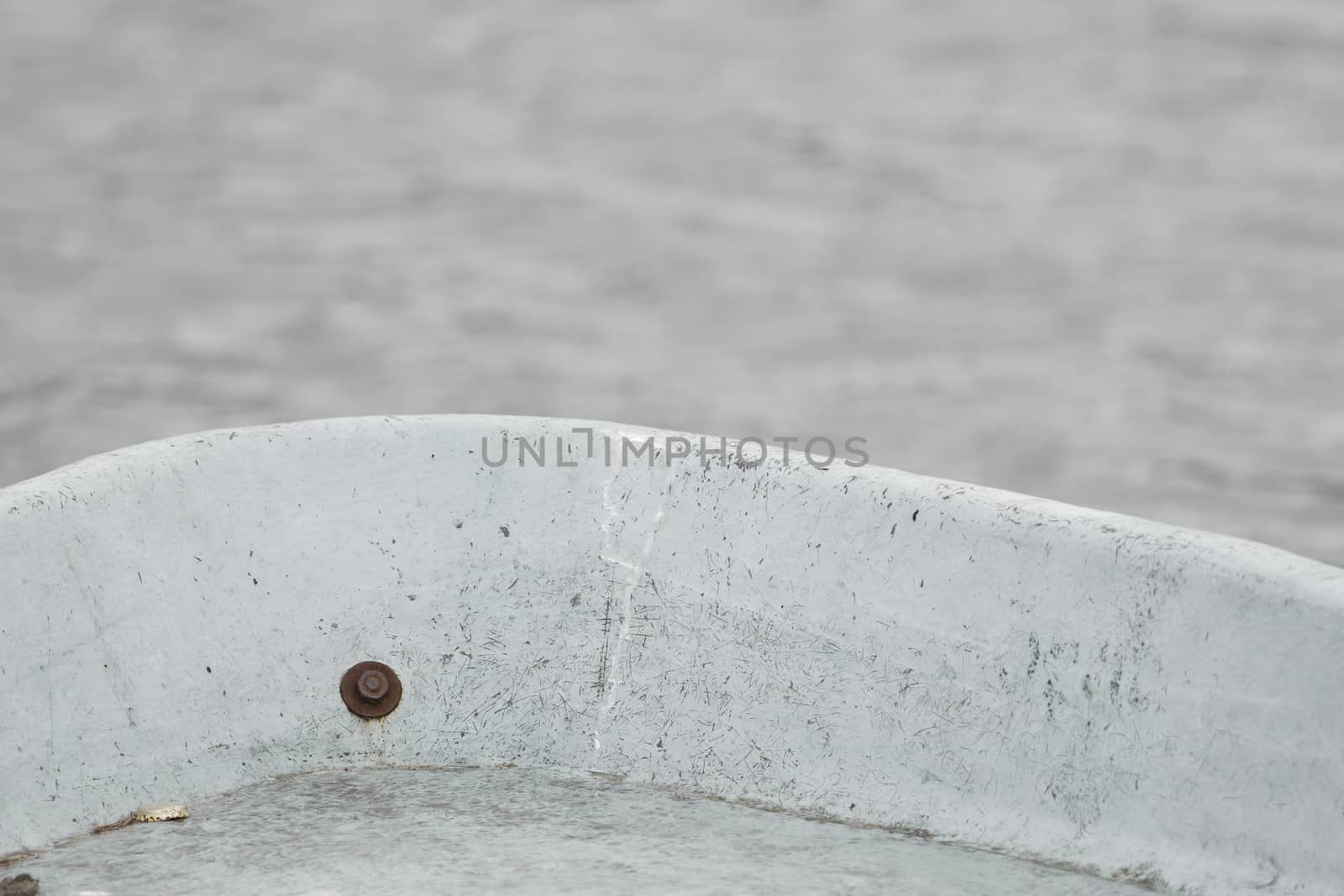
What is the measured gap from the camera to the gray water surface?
1355mm

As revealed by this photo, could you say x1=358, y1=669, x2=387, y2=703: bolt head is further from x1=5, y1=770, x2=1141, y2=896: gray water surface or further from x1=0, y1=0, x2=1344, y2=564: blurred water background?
x1=0, y1=0, x2=1344, y2=564: blurred water background

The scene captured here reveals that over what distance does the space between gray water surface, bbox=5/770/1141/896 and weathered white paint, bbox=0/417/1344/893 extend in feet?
0.12

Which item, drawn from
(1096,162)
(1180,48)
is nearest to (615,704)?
(1096,162)

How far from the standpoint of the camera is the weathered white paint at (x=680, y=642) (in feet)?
4.29

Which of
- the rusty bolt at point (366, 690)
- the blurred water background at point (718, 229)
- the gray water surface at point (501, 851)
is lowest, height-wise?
the gray water surface at point (501, 851)

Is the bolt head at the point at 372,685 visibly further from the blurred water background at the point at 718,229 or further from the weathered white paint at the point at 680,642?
the blurred water background at the point at 718,229

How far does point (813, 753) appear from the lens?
1.51 meters

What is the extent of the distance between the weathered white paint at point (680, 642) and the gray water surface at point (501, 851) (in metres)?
0.04

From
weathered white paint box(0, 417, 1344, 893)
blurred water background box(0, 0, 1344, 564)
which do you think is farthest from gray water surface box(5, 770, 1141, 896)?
blurred water background box(0, 0, 1344, 564)

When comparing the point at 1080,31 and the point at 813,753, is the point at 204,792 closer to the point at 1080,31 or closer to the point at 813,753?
the point at 813,753

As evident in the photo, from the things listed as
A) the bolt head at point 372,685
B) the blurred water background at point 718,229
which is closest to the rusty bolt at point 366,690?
the bolt head at point 372,685

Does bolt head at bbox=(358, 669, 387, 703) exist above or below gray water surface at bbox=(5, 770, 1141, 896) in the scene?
above

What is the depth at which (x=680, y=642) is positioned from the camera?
5.15 feet

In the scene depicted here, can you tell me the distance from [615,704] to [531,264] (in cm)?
269
